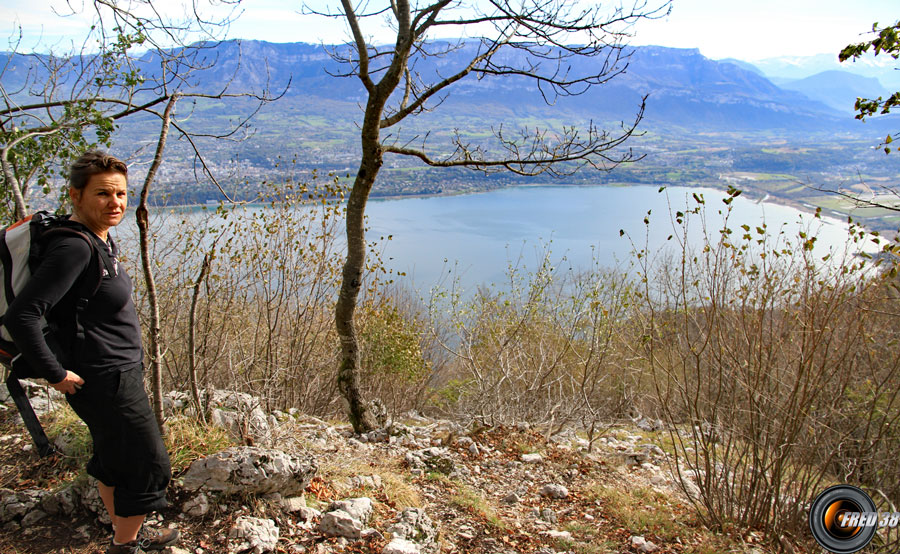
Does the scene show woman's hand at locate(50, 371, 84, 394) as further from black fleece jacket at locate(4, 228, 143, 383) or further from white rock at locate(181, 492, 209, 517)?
white rock at locate(181, 492, 209, 517)

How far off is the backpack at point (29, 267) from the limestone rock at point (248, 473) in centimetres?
112

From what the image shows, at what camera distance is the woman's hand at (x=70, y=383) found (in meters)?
2.00

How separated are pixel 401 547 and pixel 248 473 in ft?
3.07

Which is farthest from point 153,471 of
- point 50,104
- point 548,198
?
point 548,198

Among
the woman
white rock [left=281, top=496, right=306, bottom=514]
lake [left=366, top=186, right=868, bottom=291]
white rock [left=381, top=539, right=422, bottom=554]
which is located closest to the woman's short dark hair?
the woman

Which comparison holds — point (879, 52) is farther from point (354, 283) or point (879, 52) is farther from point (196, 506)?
point (196, 506)

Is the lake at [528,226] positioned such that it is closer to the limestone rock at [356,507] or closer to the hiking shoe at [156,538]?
the limestone rock at [356,507]

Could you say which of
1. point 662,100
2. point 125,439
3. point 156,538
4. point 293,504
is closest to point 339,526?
point 293,504

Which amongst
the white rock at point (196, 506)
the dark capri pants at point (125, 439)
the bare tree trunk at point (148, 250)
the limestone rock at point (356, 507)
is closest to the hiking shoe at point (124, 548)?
the dark capri pants at point (125, 439)

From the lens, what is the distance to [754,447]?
3514 millimetres

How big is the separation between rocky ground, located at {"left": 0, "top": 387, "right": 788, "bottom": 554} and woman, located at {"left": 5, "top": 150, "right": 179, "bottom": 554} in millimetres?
490

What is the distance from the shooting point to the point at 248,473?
117 inches

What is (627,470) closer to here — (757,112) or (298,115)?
(298,115)

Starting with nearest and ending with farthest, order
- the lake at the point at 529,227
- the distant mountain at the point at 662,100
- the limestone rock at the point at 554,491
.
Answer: the limestone rock at the point at 554,491
the lake at the point at 529,227
the distant mountain at the point at 662,100
